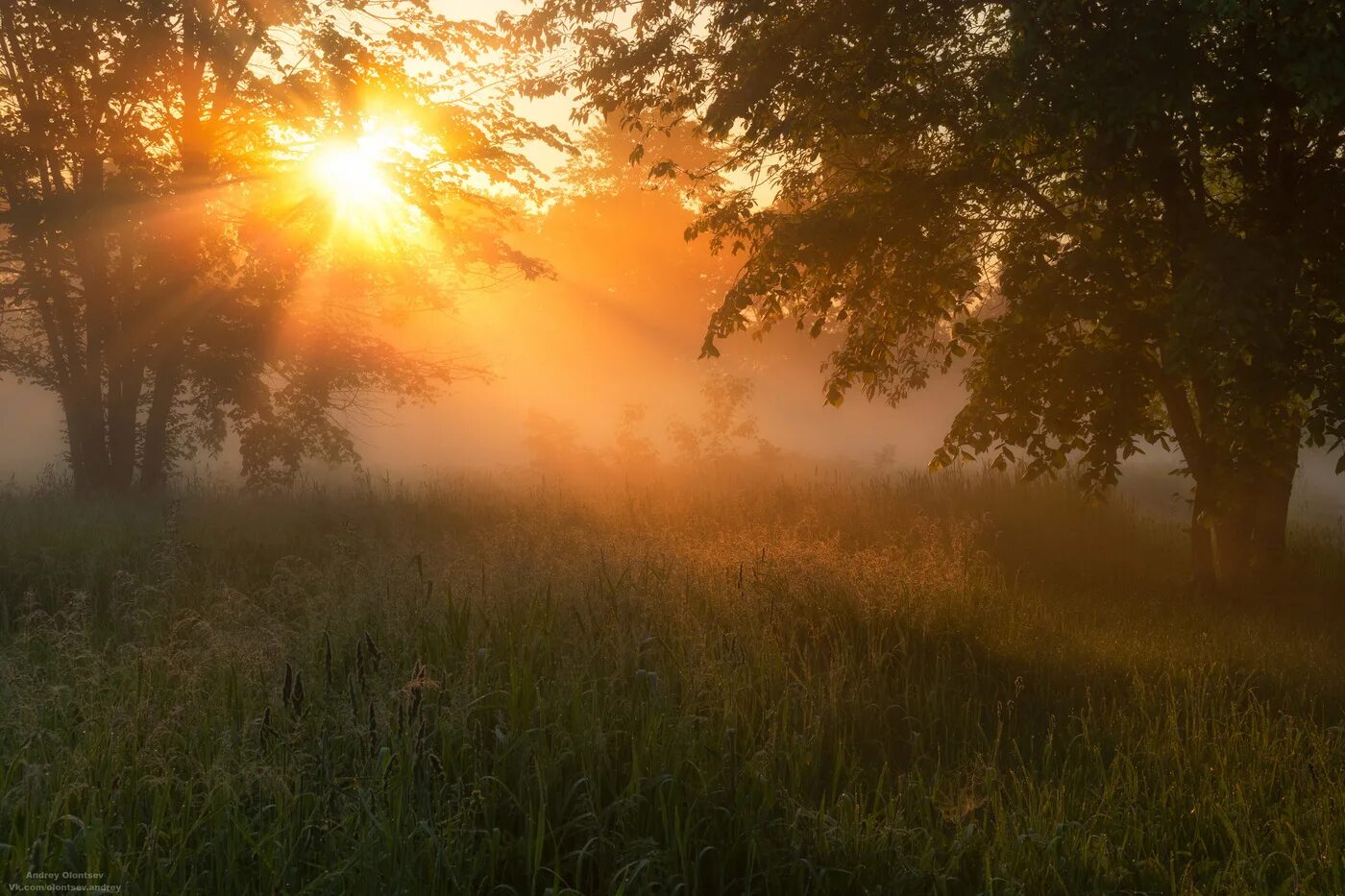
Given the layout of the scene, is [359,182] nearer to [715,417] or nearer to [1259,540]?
[715,417]

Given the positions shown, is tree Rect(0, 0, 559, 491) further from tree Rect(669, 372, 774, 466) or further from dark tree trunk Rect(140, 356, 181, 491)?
tree Rect(669, 372, 774, 466)

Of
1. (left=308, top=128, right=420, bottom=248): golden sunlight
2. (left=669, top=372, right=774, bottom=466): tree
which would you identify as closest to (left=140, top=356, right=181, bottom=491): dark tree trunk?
(left=308, top=128, right=420, bottom=248): golden sunlight

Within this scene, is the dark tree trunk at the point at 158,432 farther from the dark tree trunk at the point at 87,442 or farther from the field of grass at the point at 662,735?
the field of grass at the point at 662,735

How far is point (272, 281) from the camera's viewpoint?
16.8 meters

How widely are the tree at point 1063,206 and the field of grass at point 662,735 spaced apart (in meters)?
1.99

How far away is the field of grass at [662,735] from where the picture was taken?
147 inches

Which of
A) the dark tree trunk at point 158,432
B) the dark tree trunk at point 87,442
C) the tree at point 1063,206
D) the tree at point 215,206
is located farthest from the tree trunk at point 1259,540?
the dark tree trunk at point 87,442

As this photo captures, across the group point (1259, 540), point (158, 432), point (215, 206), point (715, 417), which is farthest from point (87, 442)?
point (1259, 540)

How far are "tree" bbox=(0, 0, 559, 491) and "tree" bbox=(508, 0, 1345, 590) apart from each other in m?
7.41

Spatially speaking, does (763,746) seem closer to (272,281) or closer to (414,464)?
(272,281)

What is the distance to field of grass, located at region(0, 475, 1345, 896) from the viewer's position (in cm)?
374

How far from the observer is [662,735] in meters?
4.62

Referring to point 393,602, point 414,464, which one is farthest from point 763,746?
point 414,464

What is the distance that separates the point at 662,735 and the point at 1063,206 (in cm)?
882
